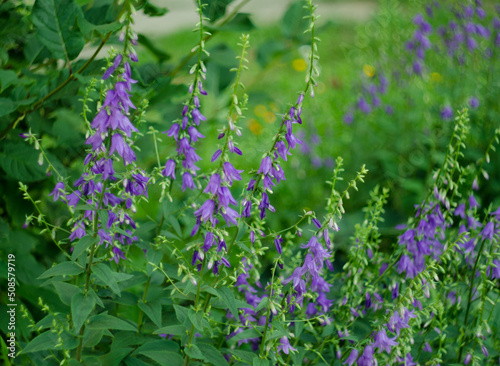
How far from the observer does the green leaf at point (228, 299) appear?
159 cm

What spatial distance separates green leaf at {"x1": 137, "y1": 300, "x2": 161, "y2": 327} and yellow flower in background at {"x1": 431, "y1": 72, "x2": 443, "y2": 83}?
3850mm

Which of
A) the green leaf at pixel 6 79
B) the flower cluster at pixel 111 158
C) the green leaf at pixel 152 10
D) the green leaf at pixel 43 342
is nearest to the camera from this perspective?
the flower cluster at pixel 111 158

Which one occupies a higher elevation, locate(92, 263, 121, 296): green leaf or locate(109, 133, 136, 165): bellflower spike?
locate(109, 133, 136, 165): bellflower spike

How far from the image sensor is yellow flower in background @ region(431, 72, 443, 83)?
197 inches

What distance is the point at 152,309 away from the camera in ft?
5.89

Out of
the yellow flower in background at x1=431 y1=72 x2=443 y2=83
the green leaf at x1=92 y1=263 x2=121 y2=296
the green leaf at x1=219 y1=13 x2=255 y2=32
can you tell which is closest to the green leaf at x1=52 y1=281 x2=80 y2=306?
the green leaf at x1=92 y1=263 x2=121 y2=296

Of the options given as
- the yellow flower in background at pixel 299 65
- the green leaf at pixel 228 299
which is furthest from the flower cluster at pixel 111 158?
the yellow flower in background at pixel 299 65

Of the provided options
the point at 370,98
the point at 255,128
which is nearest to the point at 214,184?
the point at 370,98

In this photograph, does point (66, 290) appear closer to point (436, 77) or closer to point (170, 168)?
point (170, 168)

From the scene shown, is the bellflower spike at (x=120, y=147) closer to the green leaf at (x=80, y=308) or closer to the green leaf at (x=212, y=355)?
the green leaf at (x=80, y=308)

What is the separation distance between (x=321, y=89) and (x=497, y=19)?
2.78 metres

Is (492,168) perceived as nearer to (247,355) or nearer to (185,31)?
(247,355)

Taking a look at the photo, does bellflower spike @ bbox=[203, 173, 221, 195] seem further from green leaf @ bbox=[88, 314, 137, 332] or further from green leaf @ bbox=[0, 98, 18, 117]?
green leaf @ bbox=[0, 98, 18, 117]

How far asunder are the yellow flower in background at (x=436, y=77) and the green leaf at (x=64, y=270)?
13.3 feet
